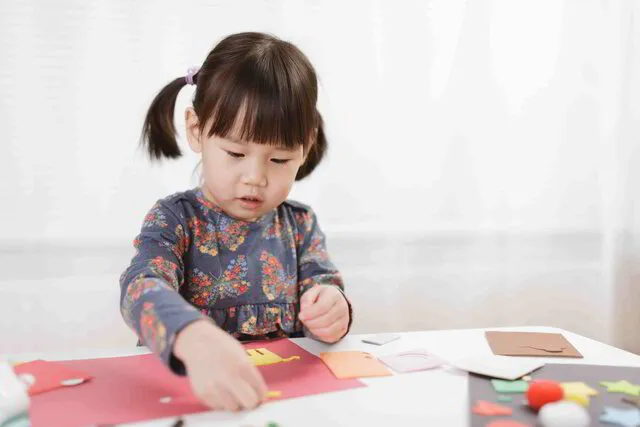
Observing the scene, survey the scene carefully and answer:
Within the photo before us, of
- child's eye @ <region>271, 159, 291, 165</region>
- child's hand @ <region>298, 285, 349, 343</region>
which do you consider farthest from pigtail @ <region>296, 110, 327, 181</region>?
child's hand @ <region>298, 285, 349, 343</region>

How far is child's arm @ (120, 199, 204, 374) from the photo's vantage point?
63 cm

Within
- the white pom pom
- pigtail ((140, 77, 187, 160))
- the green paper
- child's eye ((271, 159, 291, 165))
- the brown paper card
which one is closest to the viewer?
the white pom pom

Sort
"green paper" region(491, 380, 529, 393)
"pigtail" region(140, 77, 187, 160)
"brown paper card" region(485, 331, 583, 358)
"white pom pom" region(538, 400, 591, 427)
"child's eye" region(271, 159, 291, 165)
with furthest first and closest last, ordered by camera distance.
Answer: "pigtail" region(140, 77, 187, 160) < "child's eye" region(271, 159, 291, 165) < "brown paper card" region(485, 331, 583, 358) < "green paper" region(491, 380, 529, 393) < "white pom pom" region(538, 400, 591, 427)

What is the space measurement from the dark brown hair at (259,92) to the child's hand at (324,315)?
214 mm

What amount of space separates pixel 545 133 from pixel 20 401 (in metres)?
1.25

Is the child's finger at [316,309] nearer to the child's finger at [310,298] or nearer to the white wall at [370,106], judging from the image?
the child's finger at [310,298]

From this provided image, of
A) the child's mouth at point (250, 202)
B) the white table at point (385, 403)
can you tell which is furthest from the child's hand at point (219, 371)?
the child's mouth at point (250, 202)

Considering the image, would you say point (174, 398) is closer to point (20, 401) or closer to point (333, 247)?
point (20, 401)

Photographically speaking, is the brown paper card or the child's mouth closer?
the brown paper card

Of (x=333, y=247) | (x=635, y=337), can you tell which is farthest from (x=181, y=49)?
(x=635, y=337)

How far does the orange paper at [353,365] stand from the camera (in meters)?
0.71

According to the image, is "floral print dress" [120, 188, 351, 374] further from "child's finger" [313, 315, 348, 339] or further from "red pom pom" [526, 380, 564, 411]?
"red pom pom" [526, 380, 564, 411]

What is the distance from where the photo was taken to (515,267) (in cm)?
153

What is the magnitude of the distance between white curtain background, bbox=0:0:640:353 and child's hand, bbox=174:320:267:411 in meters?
0.70
